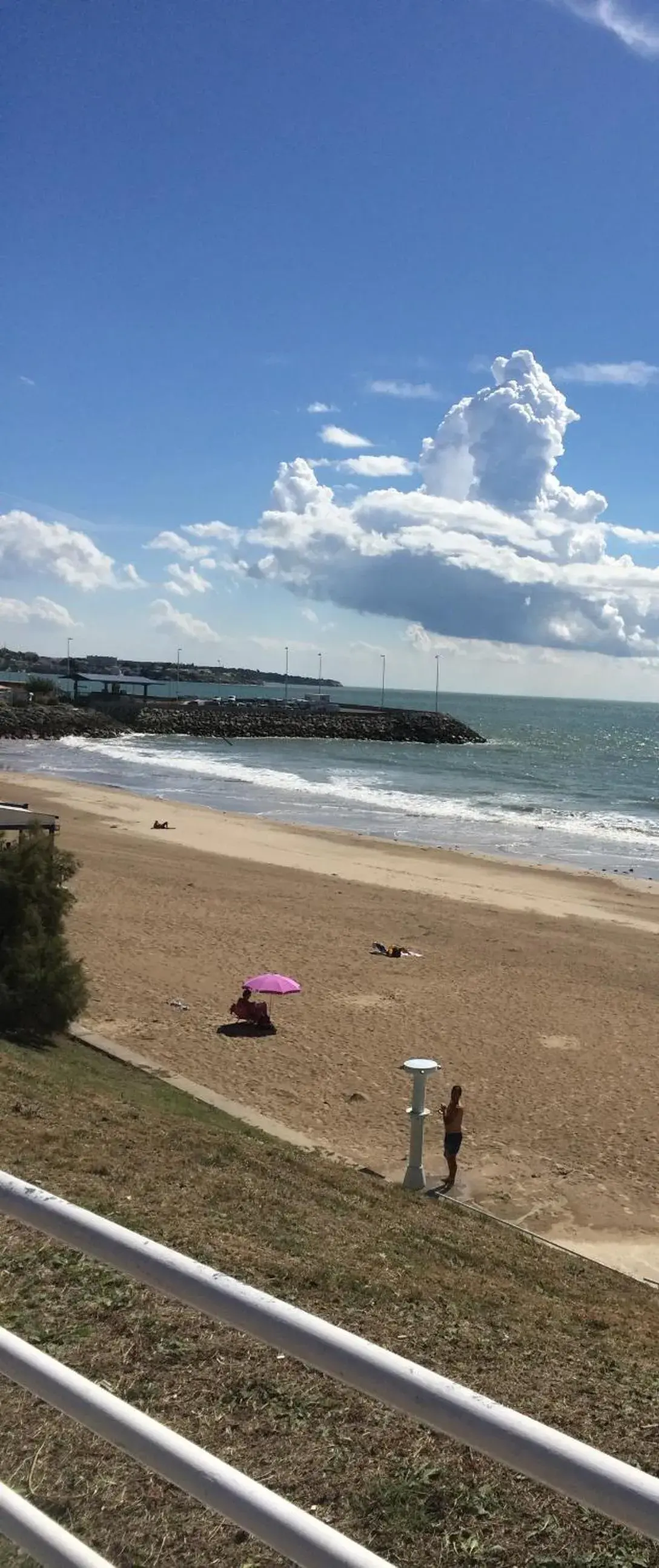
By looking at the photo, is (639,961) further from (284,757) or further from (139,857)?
(284,757)

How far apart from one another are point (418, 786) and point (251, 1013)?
42.9 meters

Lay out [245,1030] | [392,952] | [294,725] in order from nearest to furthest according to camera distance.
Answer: [245,1030], [392,952], [294,725]

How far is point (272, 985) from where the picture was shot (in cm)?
1301

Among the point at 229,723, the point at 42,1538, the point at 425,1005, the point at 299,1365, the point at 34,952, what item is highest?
the point at 229,723

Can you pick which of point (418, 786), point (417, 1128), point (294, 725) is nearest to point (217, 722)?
point (294, 725)

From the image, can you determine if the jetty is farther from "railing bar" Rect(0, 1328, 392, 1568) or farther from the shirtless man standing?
"railing bar" Rect(0, 1328, 392, 1568)

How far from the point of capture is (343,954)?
17.2 m

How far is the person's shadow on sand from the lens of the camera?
12.7 m

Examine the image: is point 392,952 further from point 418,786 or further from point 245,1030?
point 418,786

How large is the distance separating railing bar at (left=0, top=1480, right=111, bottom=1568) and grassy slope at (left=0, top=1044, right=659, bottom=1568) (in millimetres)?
495

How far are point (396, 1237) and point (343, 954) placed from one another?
1125 cm

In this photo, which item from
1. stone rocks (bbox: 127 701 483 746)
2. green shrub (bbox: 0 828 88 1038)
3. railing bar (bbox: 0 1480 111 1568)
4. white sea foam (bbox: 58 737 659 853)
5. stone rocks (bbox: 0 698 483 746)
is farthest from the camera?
stone rocks (bbox: 127 701 483 746)

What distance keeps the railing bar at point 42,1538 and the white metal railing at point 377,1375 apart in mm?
237

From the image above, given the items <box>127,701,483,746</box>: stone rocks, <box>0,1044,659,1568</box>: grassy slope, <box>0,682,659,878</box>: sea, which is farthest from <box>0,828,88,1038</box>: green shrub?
<box>127,701,483,746</box>: stone rocks
